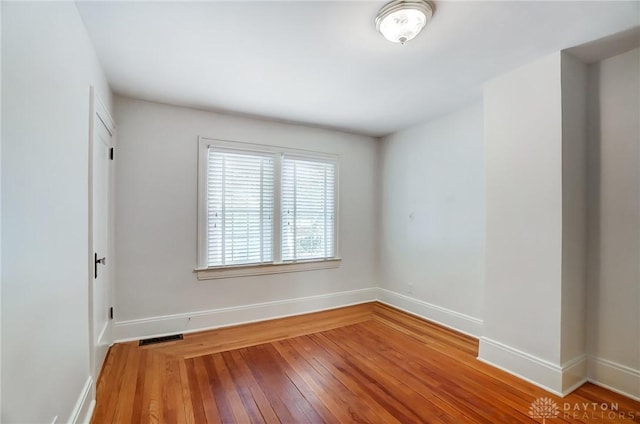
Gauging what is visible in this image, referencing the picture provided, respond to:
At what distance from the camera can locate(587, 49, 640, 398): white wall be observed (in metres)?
2.16

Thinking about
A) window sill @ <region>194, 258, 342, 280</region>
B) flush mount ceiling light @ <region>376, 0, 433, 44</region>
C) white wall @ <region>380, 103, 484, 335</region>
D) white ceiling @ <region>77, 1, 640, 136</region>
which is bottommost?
window sill @ <region>194, 258, 342, 280</region>

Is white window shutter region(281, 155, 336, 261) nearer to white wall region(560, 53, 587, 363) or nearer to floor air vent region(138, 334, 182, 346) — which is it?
floor air vent region(138, 334, 182, 346)

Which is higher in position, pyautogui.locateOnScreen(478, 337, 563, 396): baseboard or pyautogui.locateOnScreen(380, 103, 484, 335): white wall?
pyautogui.locateOnScreen(380, 103, 484, 335): white wall

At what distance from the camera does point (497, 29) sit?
76.3 inches

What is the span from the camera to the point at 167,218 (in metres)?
3.21

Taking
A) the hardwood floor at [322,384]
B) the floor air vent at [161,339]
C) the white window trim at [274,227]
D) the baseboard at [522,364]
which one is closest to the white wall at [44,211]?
the hardwood floor at [322,384]

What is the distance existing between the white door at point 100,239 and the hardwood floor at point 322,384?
11.0 inches

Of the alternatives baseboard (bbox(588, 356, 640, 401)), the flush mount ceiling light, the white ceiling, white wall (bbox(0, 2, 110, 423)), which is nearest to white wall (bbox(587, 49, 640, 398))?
baseboard (bbox(588, 356, 640, 401))

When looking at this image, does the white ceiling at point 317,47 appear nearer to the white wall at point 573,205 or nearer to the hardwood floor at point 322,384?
the white wall at point 573,205

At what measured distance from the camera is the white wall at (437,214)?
3201 mm

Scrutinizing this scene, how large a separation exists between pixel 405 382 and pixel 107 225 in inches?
119

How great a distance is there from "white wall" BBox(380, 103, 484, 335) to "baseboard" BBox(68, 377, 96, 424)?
11.2ft

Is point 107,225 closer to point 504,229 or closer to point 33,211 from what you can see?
point 33,211

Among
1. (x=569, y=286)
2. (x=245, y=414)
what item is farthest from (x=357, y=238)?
(x=245, y=414)
